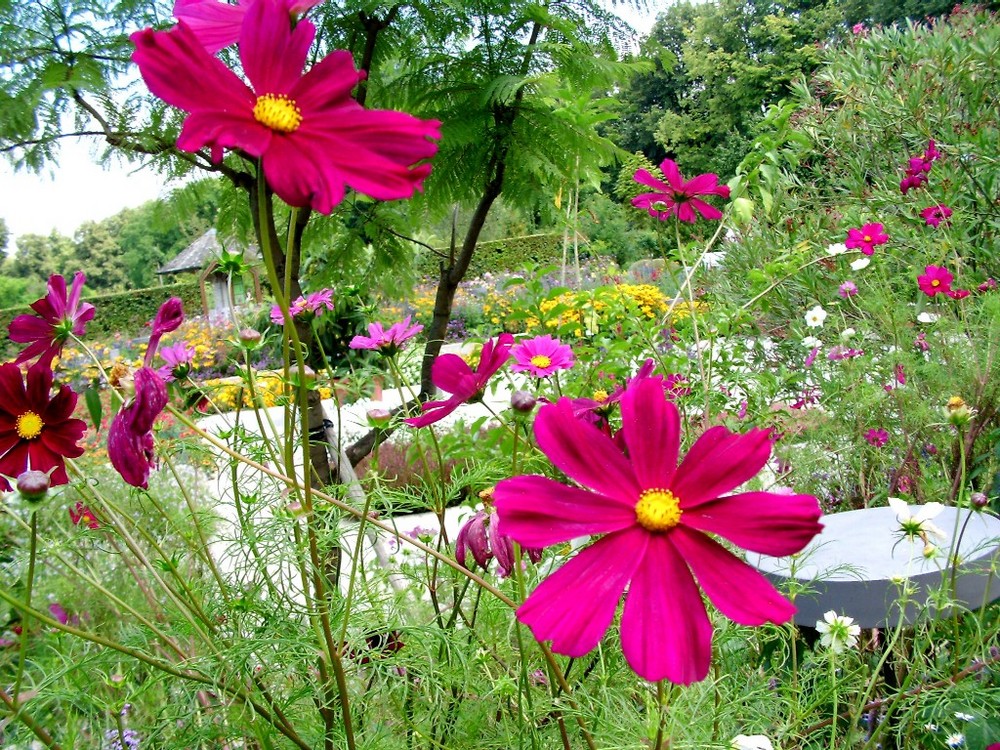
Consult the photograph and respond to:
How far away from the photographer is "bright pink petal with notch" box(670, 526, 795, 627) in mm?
336

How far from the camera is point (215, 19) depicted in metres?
0.40

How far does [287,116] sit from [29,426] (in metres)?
0.37

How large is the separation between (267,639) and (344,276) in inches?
53.0

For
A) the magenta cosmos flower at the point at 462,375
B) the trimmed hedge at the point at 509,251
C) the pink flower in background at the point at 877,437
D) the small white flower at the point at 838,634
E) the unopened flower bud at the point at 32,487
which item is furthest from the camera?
the trimmed hedge at the point at 509,251

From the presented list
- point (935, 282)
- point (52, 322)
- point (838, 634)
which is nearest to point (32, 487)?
point (52, 322)

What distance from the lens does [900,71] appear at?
11.2 feet

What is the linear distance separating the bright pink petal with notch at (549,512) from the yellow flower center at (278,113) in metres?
0.20

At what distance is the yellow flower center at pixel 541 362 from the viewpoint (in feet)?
2.58

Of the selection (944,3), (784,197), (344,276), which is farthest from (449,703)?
(944,3)

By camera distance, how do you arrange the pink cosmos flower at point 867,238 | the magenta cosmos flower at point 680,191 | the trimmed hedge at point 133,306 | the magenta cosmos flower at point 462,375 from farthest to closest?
the trimmed hedge at point 133,306
the pink cosmos flower at point 867,238
the magenta cosmos flower at point 680,191
the magenta cosmos flower at point 462,375

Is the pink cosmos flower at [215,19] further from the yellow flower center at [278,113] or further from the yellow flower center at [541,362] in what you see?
the yellow flower center at [541,362]

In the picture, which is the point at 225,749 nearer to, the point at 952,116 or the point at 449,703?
the point at 449,703

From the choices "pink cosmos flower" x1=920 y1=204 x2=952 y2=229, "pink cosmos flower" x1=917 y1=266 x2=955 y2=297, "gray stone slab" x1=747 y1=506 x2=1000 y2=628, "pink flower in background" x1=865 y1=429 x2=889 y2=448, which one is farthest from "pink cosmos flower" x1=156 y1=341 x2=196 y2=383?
"pink cosmos flower" x1=920 y1=204 x2=952 y2=229

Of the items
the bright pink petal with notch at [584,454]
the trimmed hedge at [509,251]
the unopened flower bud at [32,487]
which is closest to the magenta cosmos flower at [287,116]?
the bright pink petal with notch at [584,454]
